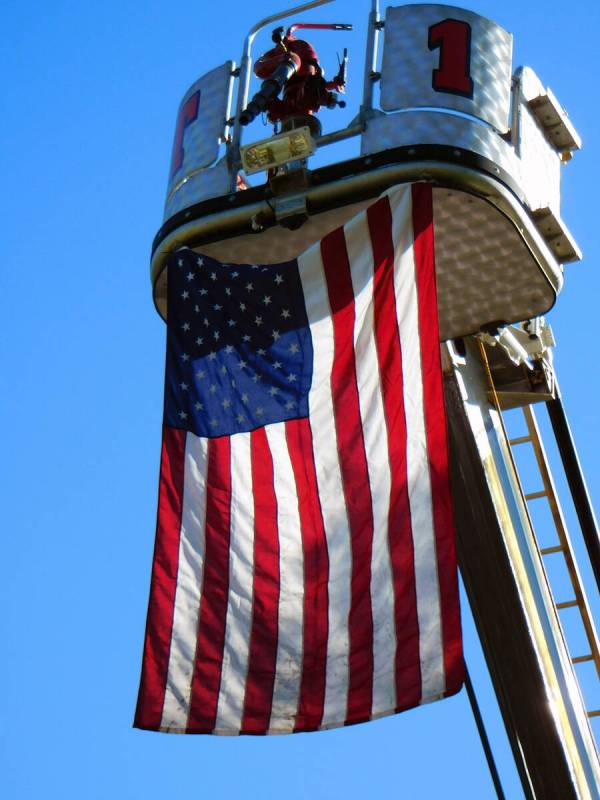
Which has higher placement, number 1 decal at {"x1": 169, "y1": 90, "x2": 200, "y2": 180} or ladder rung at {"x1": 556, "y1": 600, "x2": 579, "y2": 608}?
number 1 decal at {"x1": 169, "y1": 90, "x2": 200, "y2": 180}

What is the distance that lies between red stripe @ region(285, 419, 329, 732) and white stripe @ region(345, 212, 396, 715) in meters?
0.35

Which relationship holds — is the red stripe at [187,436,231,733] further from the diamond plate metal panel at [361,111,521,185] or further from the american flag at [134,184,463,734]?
the diamond plate metal panel at [361,111,521,185]

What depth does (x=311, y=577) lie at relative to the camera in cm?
1005

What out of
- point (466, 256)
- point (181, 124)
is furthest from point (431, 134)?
point (181, 124)

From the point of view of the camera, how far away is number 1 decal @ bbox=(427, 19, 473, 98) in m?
11.3

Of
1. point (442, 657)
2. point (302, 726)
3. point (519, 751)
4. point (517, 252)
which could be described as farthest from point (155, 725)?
point (517, 252)

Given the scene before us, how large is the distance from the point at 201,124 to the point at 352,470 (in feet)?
11.0

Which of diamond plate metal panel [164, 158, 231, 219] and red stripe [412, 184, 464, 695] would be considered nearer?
red stripe [412, 184, 464, 695]

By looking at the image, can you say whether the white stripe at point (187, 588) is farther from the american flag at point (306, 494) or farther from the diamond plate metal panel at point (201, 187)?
the diamond plate metal panel at point (201, 187)

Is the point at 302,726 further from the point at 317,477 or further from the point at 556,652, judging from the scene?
the point at 556,652

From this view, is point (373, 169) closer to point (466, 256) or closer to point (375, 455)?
point (466, 256)

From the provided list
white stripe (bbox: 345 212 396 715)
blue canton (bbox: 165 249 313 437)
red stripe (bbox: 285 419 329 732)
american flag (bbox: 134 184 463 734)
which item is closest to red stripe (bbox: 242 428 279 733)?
american flag (bbox: 134 184 463 734)

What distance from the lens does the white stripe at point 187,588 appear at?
9883 millimetres

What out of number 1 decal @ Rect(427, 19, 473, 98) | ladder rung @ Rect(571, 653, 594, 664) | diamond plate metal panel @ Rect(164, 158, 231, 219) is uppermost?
number 1 decal @ Rect(427, 19, 473, 98)
